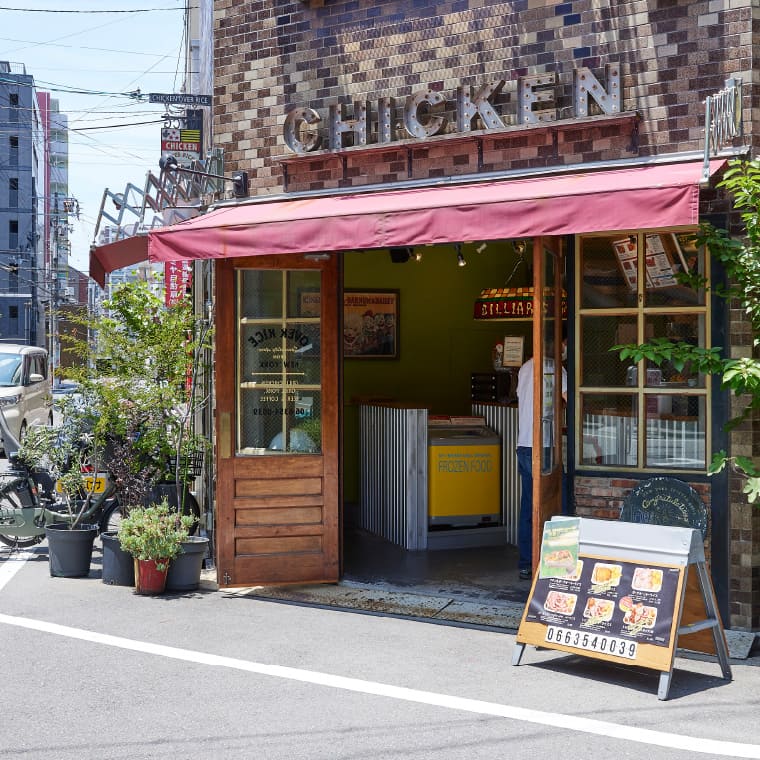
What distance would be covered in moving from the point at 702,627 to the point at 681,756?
1220mm

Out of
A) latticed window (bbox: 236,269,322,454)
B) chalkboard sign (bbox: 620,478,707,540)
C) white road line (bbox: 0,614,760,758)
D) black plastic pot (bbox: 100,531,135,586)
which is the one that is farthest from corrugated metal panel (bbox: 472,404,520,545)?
white road line (bbox: 0,614,760,758)

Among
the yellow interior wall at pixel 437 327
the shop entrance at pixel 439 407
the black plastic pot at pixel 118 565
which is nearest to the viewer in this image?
the shop entrance at pixel 439 407

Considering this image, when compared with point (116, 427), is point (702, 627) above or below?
below

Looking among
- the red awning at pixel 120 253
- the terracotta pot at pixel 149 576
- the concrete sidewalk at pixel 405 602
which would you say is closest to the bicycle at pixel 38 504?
the terracotta pot at pixel 149 576

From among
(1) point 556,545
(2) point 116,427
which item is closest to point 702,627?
(1) point 556,545

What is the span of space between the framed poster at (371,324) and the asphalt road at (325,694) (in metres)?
5.84

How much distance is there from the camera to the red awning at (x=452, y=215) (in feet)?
19.5

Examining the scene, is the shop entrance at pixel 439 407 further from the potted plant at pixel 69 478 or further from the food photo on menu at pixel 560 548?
the potted plant at pixel 69 478

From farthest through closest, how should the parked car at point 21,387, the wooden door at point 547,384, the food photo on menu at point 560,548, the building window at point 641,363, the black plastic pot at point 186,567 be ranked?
the parked car at point 21,387, the black plastic pot at point 186,567, the building window at point 641,363, the wooden door at point 547,384, the food photo on menu at point 560,548

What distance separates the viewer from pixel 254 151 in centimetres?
880

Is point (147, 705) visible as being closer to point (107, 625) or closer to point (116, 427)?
point (107, 625)

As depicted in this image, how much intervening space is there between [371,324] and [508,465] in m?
3.61

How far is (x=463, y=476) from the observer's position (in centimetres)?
983

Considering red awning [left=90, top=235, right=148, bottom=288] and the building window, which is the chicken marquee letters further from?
red awning [left=90, top=235, right=148, bottom=288]
